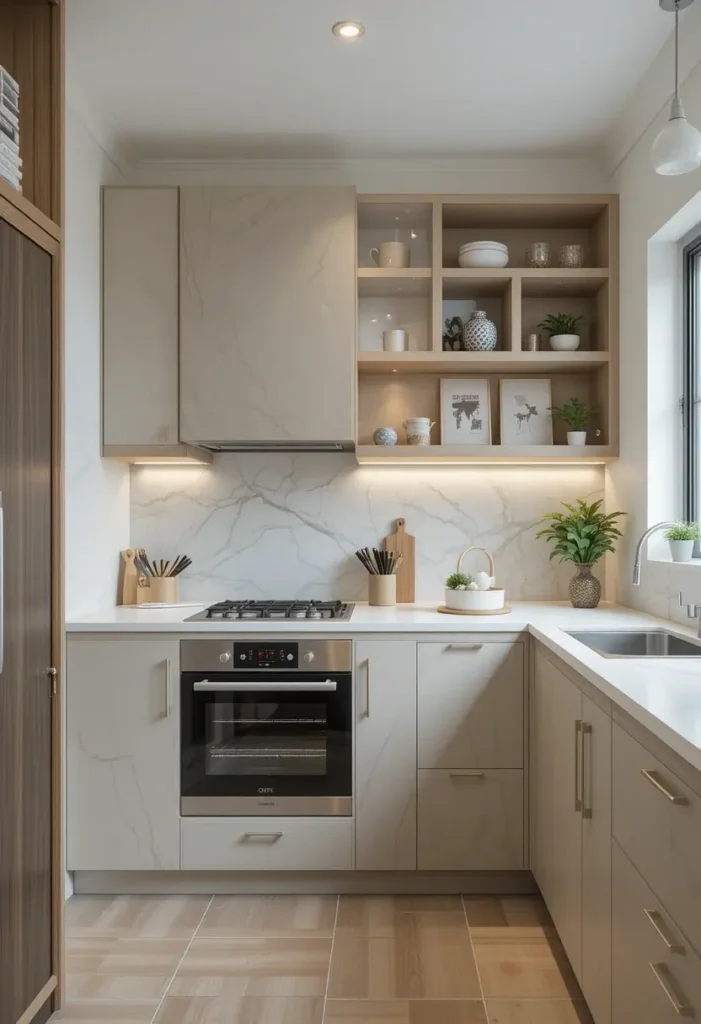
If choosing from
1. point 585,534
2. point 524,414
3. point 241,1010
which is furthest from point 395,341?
point 241,1010

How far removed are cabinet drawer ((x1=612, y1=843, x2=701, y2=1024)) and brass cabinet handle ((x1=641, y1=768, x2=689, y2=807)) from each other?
0.20 meters

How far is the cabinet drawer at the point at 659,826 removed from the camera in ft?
4.27

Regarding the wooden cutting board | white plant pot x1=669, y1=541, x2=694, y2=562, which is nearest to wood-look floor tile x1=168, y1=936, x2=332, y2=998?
the wooden cutting board

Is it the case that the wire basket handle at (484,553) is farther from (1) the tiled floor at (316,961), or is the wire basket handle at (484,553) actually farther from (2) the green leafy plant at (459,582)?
(1) the tiled floor at (316,961)

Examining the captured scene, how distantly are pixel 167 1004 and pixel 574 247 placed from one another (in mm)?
2910

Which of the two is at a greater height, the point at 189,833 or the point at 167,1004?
the point at 189,833

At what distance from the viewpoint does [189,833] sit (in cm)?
283

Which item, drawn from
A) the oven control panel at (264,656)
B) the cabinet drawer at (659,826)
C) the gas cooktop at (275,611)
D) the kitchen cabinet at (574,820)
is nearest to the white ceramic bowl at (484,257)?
the gas cooktop at (275,611)

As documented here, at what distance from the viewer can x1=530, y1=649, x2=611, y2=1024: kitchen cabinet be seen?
1.87 metres

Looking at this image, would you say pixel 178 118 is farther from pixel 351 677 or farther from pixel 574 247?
pixel 351 677

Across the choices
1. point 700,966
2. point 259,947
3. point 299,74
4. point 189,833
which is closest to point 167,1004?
point 259,947

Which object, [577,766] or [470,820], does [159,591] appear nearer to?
[470,820]

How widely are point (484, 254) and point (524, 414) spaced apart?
655 mm

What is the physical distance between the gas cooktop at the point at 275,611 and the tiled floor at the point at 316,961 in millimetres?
942
